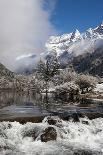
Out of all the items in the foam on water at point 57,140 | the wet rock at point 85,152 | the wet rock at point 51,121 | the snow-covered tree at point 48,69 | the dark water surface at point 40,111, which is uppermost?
the snow-covered tree at point 48,69

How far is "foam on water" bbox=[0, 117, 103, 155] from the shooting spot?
36.9m

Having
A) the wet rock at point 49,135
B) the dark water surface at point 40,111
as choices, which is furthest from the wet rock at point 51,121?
the wet rock at point 49,135

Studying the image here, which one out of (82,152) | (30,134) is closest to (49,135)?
(30,134)

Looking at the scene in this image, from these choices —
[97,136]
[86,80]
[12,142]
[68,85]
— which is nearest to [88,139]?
[97,136]

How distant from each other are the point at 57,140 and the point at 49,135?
4.08 feet

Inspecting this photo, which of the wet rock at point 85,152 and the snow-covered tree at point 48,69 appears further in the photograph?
the snow-covered tree at point 48,69

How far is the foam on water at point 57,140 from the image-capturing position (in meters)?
36.9

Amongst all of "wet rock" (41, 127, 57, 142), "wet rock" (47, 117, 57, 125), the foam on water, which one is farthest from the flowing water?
"wet rock" (41, 127, 57, 142)

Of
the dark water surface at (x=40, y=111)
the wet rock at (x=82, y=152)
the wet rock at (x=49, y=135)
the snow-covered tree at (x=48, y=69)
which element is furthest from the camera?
the snow-covered tree at (x=48, y=69)

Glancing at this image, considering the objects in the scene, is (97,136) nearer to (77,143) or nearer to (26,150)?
(77,143)

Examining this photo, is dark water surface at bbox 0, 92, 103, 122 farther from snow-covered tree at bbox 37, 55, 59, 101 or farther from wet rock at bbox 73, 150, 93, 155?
snow-covered tree at bbox 37, 55, 59, 101

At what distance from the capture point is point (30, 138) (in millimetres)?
41750

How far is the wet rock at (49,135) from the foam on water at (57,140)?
57cm

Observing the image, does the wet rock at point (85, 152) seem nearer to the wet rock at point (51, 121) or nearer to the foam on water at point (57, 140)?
the foam on water at point (57, 140)
